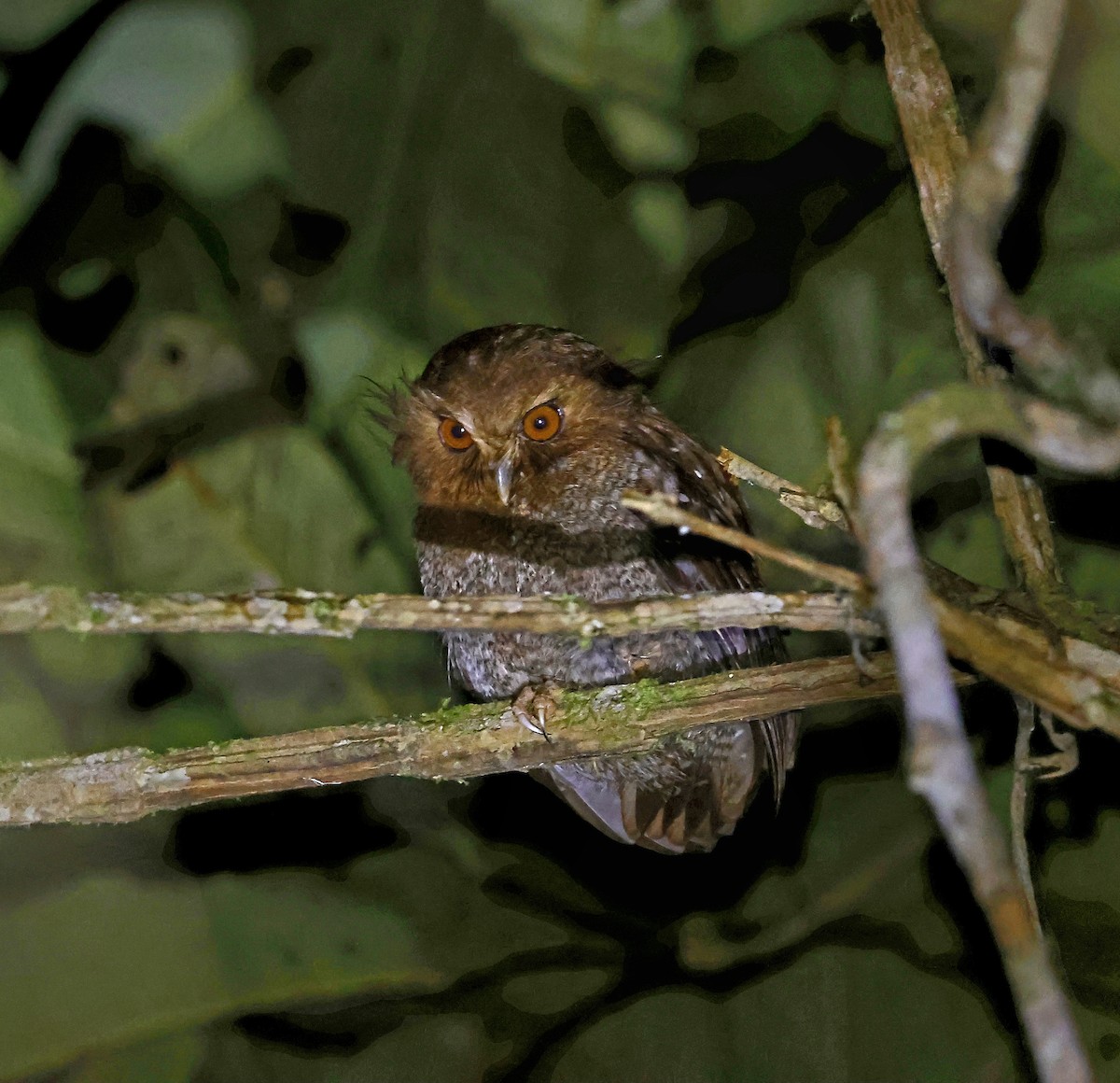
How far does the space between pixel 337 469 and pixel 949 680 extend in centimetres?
157

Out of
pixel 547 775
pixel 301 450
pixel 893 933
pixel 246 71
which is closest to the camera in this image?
pixel 893 933

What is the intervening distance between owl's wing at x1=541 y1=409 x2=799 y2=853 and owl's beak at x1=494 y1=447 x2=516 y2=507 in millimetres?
277

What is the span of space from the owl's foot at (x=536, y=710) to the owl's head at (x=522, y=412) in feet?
1.85

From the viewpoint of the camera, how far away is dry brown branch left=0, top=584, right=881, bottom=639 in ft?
3.12

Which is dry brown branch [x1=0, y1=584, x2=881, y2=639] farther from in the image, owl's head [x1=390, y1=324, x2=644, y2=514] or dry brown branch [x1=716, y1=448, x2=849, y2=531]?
owl's head [x1=390, y1=324, x2=644, y2=514]

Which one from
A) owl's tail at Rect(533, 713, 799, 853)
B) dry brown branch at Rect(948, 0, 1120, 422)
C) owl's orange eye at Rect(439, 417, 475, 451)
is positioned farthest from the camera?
owl's tail at Rect(533, 713, 799, 853)

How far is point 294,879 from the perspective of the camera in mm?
1896

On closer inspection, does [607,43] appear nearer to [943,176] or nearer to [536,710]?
[943,176]

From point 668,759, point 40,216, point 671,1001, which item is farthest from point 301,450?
point 671,1001

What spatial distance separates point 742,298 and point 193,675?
133 cm

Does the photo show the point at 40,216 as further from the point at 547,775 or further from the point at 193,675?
the point at 547,775

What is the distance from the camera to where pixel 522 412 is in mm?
2012

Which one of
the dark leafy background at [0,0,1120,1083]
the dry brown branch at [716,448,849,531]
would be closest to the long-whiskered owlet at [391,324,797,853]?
the dark leafy background at [0,0,1120,1083]

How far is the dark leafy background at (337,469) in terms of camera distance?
1.70 metres
